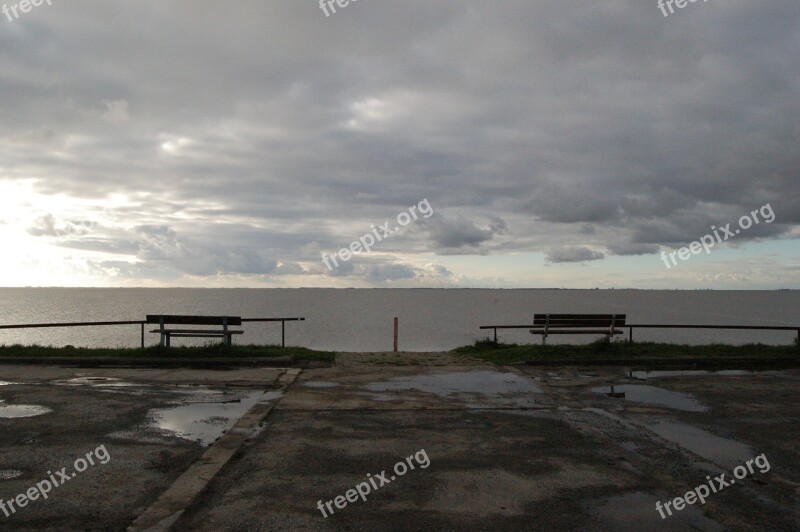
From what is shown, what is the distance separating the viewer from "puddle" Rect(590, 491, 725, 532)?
466 centimetres

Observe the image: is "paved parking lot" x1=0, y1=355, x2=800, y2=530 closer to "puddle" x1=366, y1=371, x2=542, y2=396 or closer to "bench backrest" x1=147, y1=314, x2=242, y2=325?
"puddle" x1=366, y1=371, x2=542, y2=396

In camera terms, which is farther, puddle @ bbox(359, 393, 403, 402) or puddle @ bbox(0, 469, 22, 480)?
puddle @ bbox(359, 393, 403, 402)

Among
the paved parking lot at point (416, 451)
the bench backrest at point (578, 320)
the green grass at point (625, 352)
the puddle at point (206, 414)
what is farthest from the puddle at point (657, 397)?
the puddle at point (206, 414)

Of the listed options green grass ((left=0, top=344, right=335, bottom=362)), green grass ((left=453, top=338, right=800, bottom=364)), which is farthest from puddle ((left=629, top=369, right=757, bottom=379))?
green grass ((left=0, top=344, right=335, bottom=362))

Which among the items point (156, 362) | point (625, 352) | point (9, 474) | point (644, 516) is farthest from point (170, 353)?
point (644, 516)

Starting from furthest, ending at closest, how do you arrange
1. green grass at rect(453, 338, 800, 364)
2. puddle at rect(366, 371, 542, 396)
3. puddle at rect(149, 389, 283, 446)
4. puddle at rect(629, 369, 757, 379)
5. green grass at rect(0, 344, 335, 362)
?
green grass at rect(453, 338, 800, 364)
green grass at rect(0, 344, 335, 362)
puddle at rect(629, 369, 757, 379)
puddle at rect(366, 371, 542, 396)
puddle at rect(149, 389, 283, 446)

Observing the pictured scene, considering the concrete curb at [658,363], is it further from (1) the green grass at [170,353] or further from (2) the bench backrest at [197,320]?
(2) the bench backrest at [197,320]

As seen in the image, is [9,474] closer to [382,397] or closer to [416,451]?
[416,451]

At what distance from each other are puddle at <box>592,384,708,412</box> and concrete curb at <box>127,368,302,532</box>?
19.4ft

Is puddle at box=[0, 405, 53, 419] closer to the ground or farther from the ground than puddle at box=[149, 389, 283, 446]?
farther from the ground

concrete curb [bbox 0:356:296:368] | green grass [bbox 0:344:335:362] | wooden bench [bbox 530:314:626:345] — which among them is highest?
wooden bench [bbox 530:314:626:345]

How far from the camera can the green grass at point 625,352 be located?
14.4 m

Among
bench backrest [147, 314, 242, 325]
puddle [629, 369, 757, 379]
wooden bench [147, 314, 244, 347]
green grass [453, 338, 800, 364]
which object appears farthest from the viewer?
bench backrest [147, 314, 242, 325]

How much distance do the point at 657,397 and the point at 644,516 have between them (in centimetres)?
557
